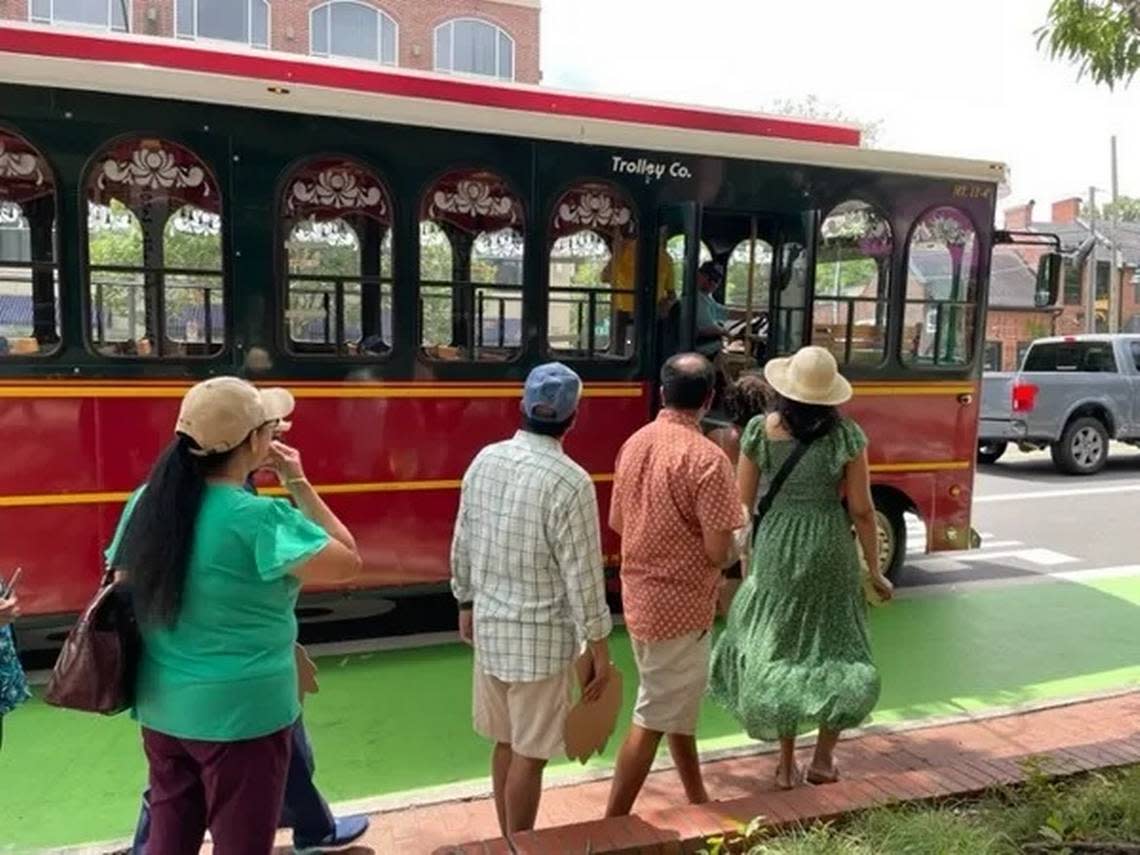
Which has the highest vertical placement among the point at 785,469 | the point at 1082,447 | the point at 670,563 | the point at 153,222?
the point at 153,222

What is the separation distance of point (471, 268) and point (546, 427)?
2834 millimetres

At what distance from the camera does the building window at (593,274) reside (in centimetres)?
614

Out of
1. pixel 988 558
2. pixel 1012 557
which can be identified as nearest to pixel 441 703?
Result: pixel 988 558

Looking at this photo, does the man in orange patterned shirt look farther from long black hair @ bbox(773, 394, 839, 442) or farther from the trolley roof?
the trolley roof

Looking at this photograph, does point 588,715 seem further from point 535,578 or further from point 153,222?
point 153,222

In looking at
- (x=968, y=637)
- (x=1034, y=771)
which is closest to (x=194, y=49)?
(x=1034, y=771)


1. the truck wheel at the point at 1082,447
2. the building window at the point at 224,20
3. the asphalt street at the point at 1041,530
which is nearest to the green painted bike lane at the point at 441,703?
the asphalt street at the point at 1041,530

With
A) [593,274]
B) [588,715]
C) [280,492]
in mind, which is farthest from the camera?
[593,274]

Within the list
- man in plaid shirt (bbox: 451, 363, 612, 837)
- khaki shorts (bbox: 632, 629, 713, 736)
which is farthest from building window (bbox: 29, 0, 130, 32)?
khaki shorts (bbox: 632, 629, 713, 736)

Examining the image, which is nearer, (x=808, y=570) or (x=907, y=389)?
(x=808, y=570)

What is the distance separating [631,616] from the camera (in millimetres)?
3709

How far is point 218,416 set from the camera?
8.40 ft

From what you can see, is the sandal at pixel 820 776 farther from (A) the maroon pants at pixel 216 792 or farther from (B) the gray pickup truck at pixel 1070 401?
(B) the gray pickup truck at pixel 1070 401

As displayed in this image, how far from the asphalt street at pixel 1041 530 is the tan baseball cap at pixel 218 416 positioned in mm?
6319
